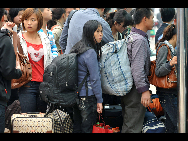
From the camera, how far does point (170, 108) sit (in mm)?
3730

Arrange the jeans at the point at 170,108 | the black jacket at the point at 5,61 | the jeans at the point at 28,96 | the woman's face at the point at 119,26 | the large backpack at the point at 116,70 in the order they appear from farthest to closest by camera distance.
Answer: the woman's face at the point at 119,26 < the jeans at the point at 28,96 < the jeans at the point at 170,108 < the large backpack at the point at 116,70 < the black jacket at the point at 5,61

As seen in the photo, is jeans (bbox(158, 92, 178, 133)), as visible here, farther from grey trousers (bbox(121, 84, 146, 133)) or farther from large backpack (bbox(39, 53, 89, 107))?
large backpack (bbox(39, 53, 89, 107))

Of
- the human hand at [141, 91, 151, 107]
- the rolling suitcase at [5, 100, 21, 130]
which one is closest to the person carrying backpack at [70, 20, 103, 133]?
the human hand at [141, 91, 151, 107]

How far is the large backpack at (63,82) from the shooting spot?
3385 millimetres

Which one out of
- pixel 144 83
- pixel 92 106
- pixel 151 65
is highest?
pixel 151 65

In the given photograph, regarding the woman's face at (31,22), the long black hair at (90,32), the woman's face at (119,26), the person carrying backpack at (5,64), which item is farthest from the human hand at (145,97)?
the woman's face at (119,26)

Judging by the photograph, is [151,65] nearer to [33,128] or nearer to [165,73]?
[165,73]

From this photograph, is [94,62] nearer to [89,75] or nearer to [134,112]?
[89,75]

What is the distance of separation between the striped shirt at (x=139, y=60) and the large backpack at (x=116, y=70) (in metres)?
0.08

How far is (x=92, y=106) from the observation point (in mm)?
3482

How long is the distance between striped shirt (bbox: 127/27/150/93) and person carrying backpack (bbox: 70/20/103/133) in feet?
1.51

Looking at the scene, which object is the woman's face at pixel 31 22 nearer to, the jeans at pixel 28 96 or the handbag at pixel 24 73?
the handbag at pixel 24 73
